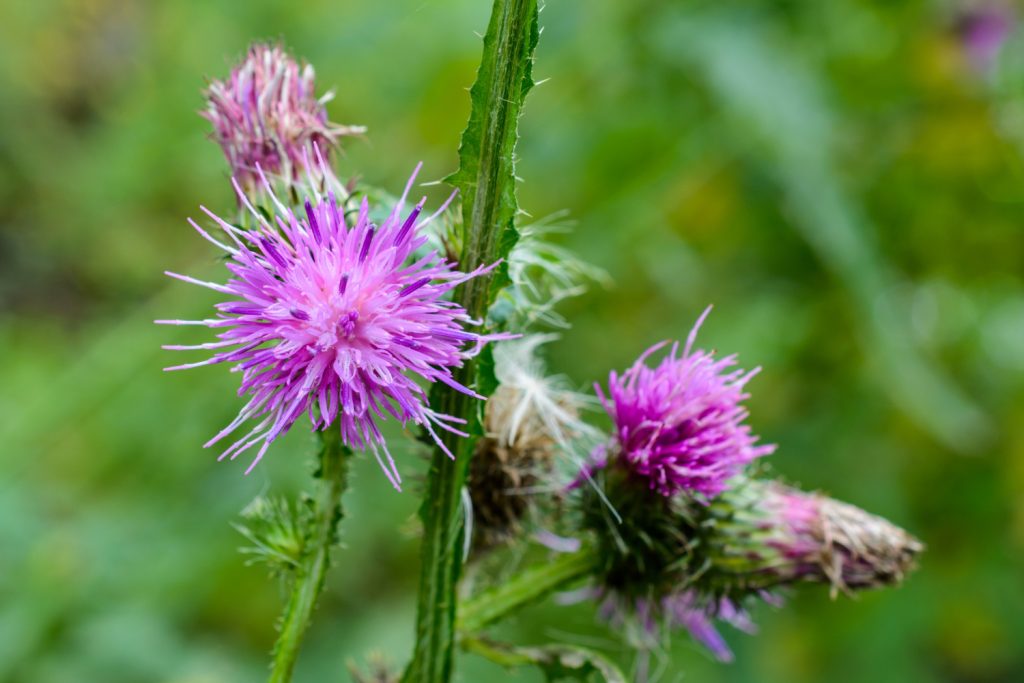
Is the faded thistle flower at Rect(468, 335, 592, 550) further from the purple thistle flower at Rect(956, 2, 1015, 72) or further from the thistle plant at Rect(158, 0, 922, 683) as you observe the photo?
the purple thistle flower at Rect(956, 2, 1015, 72)

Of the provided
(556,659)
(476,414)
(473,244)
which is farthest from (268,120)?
(556,659)

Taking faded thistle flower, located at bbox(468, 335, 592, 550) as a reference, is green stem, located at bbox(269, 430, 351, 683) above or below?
below

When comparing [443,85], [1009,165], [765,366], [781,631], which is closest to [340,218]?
[443,85]

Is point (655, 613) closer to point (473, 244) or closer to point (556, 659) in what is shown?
point (556, 659)

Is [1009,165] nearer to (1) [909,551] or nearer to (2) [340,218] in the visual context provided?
(1) [909,551]

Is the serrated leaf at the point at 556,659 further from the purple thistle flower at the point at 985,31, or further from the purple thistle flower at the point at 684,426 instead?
the purple thistle flower at the point at 985,31

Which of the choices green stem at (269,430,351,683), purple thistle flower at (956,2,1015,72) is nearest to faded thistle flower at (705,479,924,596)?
green stem at (269,430,351,683)
